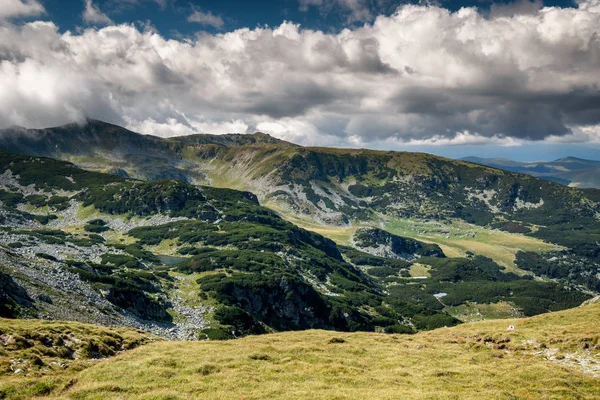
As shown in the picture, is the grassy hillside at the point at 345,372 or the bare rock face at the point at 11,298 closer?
the grassy hillside at the point at 345,372

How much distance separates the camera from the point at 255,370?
37.6 metres

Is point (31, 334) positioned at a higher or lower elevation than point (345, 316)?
higher

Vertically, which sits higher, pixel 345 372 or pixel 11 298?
pixel 345 372

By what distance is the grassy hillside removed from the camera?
30.3 meters

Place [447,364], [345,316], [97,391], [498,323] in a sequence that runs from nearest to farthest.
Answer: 1. [97,391]
2. [447,364]
3. [498,323]
4. [345,316]

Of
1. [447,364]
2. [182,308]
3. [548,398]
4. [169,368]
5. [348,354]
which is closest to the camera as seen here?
[548,398]

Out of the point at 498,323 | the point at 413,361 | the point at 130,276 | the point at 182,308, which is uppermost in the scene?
the point at 413,361

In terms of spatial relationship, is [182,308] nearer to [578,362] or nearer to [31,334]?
[31,334]

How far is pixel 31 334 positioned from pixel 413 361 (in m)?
42.8

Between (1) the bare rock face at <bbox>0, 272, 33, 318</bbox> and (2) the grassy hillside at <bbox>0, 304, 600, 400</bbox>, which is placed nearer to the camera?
(2) the grassy hillside at <bbox>0, 304, 600, 400</bbox>

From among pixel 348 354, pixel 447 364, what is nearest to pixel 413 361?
pixel 447 364

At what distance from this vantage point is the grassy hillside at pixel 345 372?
30.3 m

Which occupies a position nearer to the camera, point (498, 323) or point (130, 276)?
point (498, 323)

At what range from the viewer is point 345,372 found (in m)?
39.5
